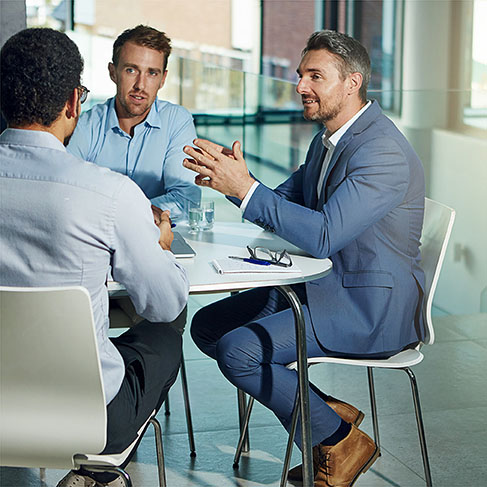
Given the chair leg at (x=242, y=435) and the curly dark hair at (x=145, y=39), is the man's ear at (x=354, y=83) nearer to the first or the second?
the curly dark hair at (x=145, y=39)

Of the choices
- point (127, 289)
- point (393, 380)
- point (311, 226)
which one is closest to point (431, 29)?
point (393, 380)

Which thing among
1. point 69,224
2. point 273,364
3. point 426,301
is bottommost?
point 273,364

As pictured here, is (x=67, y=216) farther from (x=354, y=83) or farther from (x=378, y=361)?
(x=354, y=83)

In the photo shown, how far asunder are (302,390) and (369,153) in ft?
2.13

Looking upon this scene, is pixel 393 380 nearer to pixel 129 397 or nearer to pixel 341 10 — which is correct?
pixel 129 397

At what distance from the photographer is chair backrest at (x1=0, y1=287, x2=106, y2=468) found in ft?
4.99

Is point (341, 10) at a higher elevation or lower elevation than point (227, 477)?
higher

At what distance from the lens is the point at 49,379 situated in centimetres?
159

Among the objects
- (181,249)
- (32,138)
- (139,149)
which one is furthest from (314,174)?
(32,138)

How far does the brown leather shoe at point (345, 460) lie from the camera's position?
2.31 m

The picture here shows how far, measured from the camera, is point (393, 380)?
3.36 m

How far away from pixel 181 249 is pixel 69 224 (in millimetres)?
629

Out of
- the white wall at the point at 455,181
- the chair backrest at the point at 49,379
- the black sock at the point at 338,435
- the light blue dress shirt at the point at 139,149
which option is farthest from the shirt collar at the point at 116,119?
the white wall at the point at 455,181

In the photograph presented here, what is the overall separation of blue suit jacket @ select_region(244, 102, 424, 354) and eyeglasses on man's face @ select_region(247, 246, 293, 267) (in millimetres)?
56
